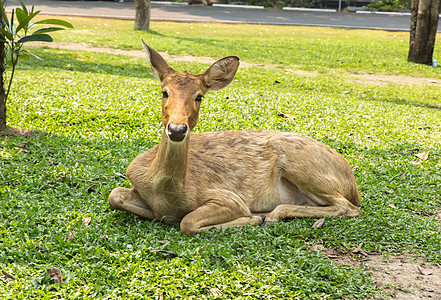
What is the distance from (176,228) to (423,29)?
13.8m

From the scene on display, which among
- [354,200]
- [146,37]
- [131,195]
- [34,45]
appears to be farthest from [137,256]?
[146,37]

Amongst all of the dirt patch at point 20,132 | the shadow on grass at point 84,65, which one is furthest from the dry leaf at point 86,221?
the shadow on grass at point 84,65

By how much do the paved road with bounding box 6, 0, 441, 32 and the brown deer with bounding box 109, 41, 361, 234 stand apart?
803 inches

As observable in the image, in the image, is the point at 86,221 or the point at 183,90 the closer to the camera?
the point at 183,90

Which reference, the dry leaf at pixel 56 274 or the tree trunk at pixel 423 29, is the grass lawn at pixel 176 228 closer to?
the dry leaf at pixel 56 274

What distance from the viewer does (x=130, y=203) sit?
472 centimetres

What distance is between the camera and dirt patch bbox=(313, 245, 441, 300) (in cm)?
385

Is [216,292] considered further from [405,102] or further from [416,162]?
[405,102]

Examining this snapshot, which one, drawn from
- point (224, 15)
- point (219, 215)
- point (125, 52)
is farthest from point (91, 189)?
point (224, 15)

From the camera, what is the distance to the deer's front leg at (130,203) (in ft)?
15.4

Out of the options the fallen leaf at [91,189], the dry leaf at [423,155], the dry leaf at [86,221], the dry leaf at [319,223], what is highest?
the dry leaf at [423,155]

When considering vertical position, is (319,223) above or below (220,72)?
below

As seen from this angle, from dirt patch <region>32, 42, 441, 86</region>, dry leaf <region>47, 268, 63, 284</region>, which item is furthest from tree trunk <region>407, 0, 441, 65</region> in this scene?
dry leaf <region>47, 268, 63, 284</region>

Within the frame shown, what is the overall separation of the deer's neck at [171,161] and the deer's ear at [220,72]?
605mm
